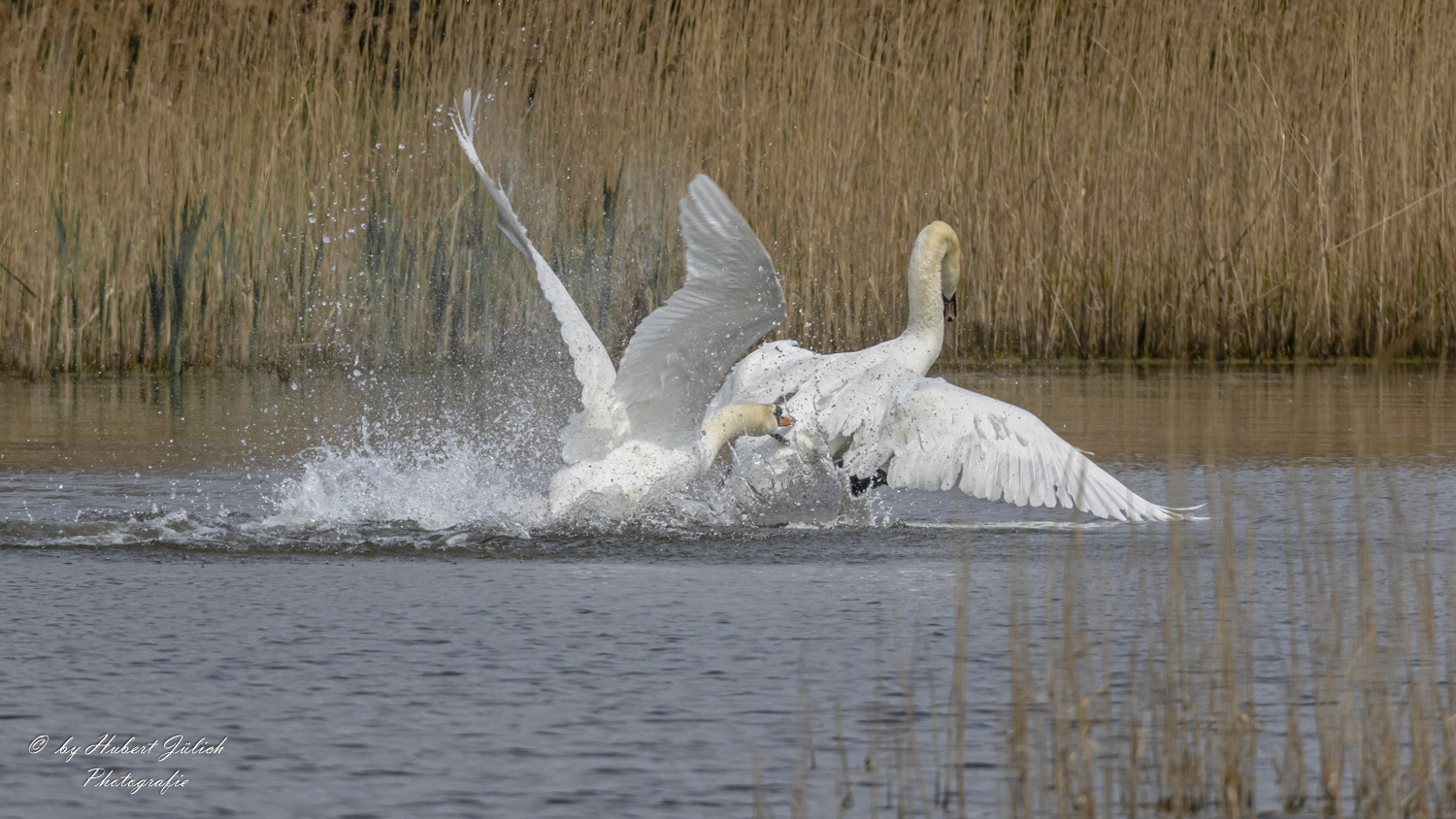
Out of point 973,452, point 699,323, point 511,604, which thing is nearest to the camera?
point 511,604

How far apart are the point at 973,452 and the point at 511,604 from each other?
1874 millimetres

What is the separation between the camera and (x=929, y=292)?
752 centimetres

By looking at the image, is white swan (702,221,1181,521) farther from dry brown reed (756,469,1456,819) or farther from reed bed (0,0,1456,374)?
reed bed (0,0,1456,374)

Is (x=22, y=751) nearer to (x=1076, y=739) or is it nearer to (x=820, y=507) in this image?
(x=1076, y=739)

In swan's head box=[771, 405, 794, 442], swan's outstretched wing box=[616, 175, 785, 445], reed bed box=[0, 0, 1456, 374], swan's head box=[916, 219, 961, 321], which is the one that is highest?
reed bed box=[0, 0, 1456, 374]

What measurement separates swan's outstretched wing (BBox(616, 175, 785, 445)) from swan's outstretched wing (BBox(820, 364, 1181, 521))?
57 cm

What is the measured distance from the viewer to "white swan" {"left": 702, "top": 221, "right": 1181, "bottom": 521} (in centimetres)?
638

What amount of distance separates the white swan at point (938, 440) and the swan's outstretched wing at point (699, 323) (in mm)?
491

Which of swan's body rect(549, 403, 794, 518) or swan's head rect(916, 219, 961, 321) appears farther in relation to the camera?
swan's head rect(916, 219, 961, 321)

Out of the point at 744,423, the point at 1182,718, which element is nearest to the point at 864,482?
the point at 744,423

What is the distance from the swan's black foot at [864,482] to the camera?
6852mm

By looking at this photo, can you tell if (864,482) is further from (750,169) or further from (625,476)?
(750,169)

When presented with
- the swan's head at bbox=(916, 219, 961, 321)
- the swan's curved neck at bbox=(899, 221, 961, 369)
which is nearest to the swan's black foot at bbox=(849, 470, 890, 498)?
the swan's curved neck at bbox=(899, 221, 961, 369)

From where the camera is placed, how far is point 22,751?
3.74 meters
